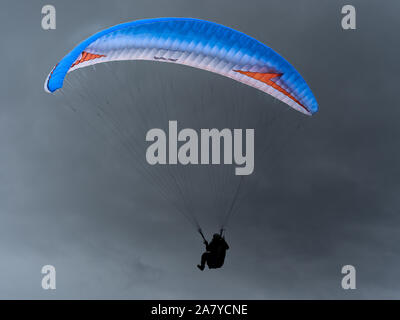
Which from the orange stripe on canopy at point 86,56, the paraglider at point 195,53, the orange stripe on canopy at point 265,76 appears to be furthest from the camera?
the orange stripe on canopy at point 265,76

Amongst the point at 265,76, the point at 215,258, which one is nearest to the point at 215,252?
the point at 215,258

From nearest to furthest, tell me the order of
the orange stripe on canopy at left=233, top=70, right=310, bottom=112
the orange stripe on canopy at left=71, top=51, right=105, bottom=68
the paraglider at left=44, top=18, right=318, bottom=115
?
the paraglider at left=44, top=18, right=318, bottom=115
the orange stripe on canopy at left=71, top=51, right=105, bottom=68
the orange stripe on canopy at left=233, top=70, right=310, bottom=112

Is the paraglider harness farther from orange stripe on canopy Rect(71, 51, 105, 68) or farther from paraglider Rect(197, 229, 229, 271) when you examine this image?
orange stripe on canopy Rect(71, 51, 105, 68)

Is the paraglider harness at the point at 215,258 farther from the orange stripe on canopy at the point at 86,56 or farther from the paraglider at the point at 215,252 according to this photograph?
the orange stripe on canopy at the point at 86,56

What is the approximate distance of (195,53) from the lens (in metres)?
22.7

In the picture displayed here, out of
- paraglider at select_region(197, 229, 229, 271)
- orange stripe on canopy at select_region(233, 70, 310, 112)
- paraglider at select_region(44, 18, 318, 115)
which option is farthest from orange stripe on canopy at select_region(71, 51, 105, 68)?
paraglider at select_region(197, 229, 229, 271)

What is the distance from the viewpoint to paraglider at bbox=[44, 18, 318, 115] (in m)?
20.7

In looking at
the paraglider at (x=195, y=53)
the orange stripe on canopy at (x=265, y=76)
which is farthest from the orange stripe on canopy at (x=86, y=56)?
the orange stripe on canopy at (x=265, y=76)

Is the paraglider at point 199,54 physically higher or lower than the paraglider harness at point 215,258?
higher

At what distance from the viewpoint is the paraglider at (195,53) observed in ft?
68.0

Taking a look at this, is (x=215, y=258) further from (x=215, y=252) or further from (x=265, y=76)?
(x=265, y=76)
